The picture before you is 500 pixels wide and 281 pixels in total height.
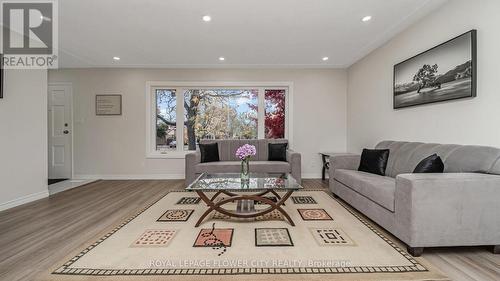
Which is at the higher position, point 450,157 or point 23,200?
point 450,157

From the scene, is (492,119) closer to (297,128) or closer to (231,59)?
(297,128)

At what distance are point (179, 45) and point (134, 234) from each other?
2.96 m

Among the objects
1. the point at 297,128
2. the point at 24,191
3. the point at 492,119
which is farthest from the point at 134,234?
the point at 297,128

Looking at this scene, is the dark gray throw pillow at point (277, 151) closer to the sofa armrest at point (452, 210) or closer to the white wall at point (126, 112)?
the white wall at point (126, 112)

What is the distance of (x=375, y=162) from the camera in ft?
10.6

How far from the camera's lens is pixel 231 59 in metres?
4.72

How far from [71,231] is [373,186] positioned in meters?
3.14

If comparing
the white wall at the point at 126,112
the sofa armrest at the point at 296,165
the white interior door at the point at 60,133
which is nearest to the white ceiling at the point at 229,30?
the white wall at the point at 126,112

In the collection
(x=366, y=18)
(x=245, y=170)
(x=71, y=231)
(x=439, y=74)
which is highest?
(x=366, y=18)

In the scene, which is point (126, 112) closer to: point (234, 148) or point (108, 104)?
point (108, 104)

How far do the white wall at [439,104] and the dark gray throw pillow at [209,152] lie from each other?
2.83 meters

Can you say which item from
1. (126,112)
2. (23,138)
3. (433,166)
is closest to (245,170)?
(433,166)

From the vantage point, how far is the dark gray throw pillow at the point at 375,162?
3180mm

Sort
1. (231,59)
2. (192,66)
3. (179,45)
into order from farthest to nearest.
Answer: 1. (192,66)
2. (231,59)
3. (179,45)
